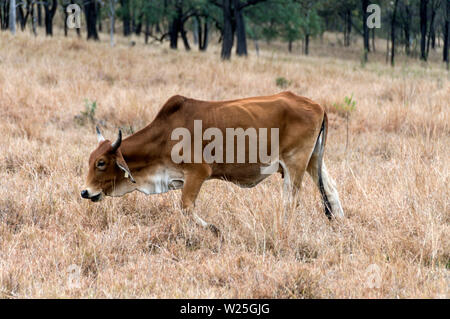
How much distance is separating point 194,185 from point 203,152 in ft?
1.01

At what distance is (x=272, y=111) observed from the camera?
496 cm

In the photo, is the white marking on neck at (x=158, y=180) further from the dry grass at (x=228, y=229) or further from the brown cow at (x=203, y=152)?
the dry grass at (x=228, y=229)

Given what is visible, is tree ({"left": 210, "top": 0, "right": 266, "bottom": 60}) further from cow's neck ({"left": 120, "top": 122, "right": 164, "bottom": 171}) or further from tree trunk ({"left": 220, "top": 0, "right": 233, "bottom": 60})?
cow's neck ({"left": 120, "top": 122, "right": 164, "bottom": 171})

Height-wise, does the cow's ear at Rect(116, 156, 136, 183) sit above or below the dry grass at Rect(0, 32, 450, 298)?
above

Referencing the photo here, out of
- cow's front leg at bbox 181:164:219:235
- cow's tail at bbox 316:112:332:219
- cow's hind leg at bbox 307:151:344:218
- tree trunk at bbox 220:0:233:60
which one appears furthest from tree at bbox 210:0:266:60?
cow's front leg at bbox 181:164:219:235

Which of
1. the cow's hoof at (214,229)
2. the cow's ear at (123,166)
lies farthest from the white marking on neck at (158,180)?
the cow's hoof at (214,229)

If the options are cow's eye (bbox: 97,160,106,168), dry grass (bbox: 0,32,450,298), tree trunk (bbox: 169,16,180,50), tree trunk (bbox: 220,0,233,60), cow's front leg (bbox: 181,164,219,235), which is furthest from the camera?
tree trunk (bbox: 169,16,180,50)

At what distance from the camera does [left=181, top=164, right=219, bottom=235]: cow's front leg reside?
472 cm

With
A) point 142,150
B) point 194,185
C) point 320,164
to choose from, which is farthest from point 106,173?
point 320,164

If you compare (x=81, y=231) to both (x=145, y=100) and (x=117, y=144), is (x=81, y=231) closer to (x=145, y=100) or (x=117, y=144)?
(x=117, y=144)

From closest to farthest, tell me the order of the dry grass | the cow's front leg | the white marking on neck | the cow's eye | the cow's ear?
the dry grass < the cow's ear < the cow's eye < the cow's front leg < the white marking on neck

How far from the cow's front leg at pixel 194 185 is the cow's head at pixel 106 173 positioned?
18.9 inches

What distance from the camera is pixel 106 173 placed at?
469 centimetres
